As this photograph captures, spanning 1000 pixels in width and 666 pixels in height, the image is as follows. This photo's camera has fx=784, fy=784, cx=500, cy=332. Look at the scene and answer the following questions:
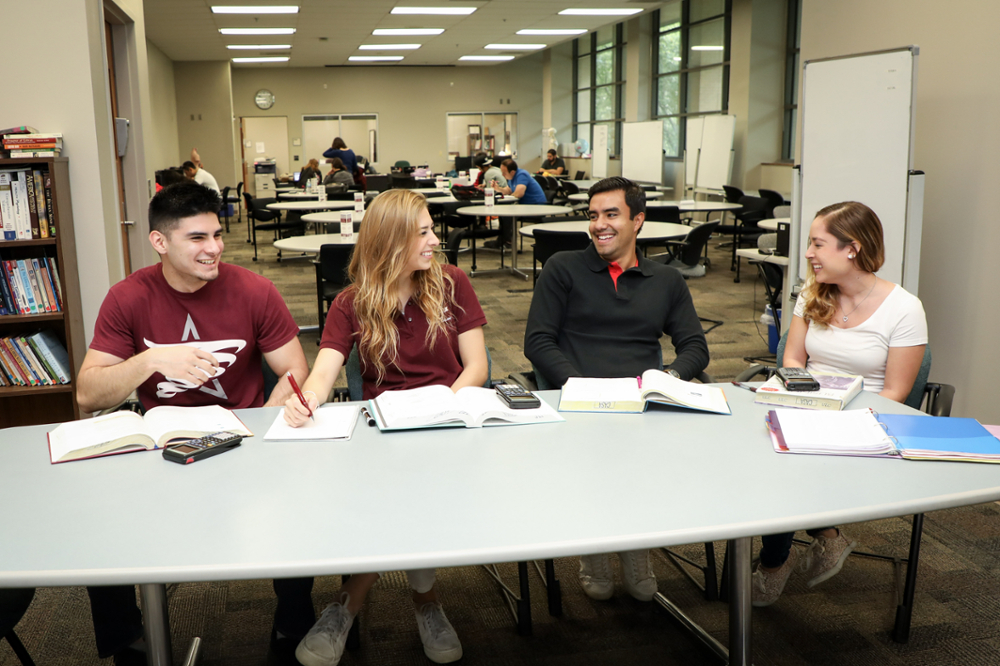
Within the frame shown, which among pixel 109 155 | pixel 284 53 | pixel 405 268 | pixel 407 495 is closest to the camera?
pixel 407 495

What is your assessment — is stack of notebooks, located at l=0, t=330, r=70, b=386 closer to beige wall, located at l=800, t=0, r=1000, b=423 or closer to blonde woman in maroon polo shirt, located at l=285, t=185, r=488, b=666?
blonde woman in maroon polo shirt, located at l=285, t=185, r=488, b=666

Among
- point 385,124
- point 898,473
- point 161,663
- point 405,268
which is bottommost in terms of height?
point 161,663

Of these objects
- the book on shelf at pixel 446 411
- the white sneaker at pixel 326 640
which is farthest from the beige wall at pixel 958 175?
the white sneaker at pixel 326 640

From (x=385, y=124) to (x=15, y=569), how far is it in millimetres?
18355

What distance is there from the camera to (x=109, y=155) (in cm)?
390

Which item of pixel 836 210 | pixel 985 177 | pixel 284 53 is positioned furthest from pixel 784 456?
pixel 284 53

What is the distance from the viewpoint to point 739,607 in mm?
1651

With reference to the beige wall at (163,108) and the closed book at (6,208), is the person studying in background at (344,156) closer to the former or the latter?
the beige wall at (163,108)

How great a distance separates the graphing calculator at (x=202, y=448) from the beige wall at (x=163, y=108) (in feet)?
33.8

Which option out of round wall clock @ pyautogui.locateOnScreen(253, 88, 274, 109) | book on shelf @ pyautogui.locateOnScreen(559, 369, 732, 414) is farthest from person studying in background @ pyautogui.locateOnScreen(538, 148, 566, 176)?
book on shelf @ pyautogui.locateOnScreen(559, 369, 732, 414)

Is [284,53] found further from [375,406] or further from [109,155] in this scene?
[375,406]

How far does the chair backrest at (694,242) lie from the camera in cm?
586

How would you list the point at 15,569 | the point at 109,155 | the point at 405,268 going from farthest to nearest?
the point at 109,155 → the point at 405,268 → the point at 15,569

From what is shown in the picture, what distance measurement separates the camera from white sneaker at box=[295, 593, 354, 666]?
1.90 metres
